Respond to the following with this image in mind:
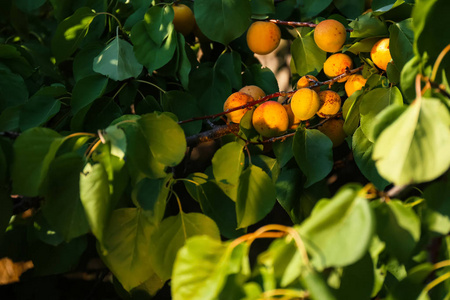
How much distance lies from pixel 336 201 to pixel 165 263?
Answer: 32 centimetres

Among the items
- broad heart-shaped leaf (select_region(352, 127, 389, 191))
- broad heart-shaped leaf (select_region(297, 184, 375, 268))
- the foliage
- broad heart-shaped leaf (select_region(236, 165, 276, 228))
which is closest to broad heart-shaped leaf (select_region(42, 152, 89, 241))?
the foliage

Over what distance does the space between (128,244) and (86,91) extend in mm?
318

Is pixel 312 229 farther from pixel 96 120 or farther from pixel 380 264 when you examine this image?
pixel 96 120

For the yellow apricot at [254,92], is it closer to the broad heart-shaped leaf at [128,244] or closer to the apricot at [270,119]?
the apricot at [270,119]

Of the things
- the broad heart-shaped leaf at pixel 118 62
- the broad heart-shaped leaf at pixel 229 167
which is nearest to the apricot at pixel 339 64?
the broad heart-shaped leaf at pixel 229 167

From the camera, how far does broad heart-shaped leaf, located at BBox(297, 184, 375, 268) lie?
402 mm

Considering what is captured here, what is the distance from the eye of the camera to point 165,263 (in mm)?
675

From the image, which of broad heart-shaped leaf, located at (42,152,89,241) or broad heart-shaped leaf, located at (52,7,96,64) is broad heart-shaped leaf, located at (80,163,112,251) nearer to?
broad heart-shaped leaf, located at (42,152,89,241)

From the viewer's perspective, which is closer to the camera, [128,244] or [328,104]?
[128,244]

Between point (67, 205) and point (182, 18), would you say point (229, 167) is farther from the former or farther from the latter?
point (182, 18)

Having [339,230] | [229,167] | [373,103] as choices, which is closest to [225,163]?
[229,167]

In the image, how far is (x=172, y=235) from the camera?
26.6 inches

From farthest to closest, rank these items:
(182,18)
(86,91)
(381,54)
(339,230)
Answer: (182,18)
(86,91)
(381,54)
(339,230)

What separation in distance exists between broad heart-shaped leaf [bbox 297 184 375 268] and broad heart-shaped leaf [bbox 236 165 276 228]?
25 centimetres
